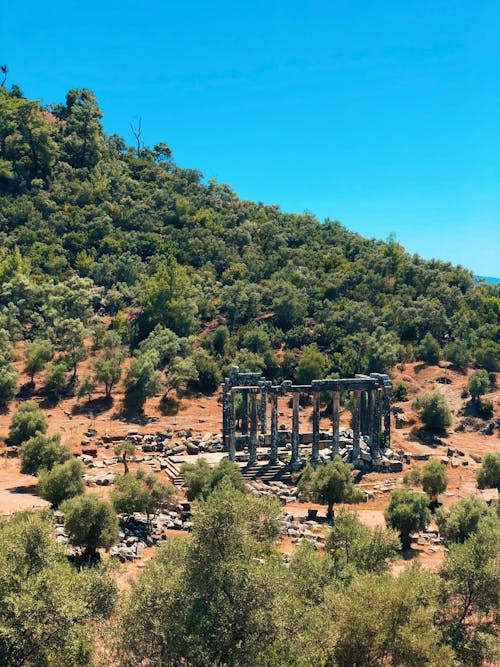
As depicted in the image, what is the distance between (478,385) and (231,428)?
33.0m

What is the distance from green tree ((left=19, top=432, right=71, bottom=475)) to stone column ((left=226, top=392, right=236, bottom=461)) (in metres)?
13.8

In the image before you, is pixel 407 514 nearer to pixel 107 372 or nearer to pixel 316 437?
pixel 316 437

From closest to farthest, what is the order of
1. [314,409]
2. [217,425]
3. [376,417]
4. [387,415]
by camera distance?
1. [314,409]
2. [376,417]
3. [387,415]
4. [217,425]

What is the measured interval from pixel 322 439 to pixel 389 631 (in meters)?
38.2

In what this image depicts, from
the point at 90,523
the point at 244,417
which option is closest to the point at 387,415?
the point at 244,417

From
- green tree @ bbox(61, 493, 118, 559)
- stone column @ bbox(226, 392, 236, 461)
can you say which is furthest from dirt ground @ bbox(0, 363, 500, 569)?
green tree @ bbox(61, 493, 118, 559)

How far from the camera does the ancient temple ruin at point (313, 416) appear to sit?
172ft

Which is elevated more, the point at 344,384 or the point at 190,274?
the point at 190,274

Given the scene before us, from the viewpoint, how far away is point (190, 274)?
100062 mm

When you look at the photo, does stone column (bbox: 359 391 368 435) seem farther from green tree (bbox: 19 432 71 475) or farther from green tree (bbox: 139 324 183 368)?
green tree (bbox: 19 432 71 475)

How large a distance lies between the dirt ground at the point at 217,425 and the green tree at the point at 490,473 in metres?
1.42

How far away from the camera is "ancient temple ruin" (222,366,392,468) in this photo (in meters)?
52.5

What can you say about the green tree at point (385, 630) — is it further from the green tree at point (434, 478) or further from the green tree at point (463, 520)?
the green tree at point (434, 478)

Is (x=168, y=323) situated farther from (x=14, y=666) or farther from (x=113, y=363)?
(x=14, y=666)
